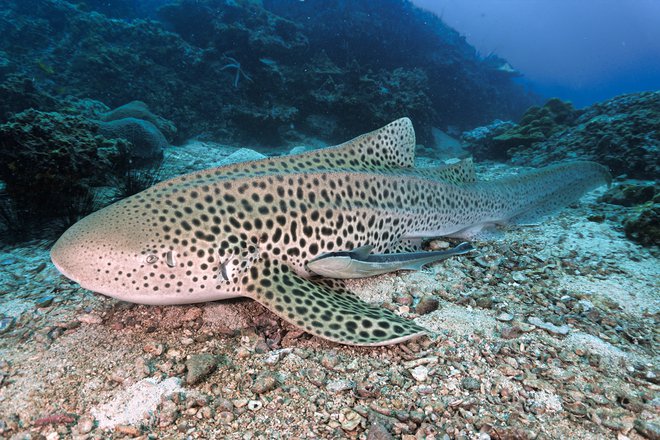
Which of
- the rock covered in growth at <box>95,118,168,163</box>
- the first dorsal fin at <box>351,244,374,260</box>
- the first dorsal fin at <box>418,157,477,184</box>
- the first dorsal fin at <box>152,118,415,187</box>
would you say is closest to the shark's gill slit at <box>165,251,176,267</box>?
the first dorsal fin at <box>152,118,415,187</box>

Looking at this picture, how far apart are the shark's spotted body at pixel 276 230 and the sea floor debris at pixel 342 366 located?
0.97 feet

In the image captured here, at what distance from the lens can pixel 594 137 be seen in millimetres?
10836

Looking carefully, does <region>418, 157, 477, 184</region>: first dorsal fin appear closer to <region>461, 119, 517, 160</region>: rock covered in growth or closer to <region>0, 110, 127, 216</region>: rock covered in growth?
<region>0, 110, 127, 216</region>: rock covered in growth

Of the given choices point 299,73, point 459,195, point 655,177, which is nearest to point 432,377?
point 459,195

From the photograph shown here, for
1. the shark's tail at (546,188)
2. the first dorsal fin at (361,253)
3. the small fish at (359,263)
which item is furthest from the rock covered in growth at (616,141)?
the first dorsal fin at (361,253)

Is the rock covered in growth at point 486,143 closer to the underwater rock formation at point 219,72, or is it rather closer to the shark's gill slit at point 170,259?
the underwater rock formation at point 219,72

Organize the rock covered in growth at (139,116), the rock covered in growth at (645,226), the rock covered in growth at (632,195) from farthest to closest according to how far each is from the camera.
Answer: the rock covered in growth at (139,116)
the rock covered in growth at (632,195)
the rock covered in growth at (645,226)

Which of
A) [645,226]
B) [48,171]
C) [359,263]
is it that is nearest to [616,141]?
[645,226]

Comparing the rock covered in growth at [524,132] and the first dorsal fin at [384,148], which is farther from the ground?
the rock covered in growth at [524,132]

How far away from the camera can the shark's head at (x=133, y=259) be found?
2781 mm

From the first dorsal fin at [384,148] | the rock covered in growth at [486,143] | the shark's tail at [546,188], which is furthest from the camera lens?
the rock covered in growth at [486,143]

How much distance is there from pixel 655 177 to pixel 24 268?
41.2 feet

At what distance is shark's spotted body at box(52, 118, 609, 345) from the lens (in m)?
2.86

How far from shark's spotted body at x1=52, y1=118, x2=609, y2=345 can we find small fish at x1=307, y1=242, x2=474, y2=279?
190 mm
